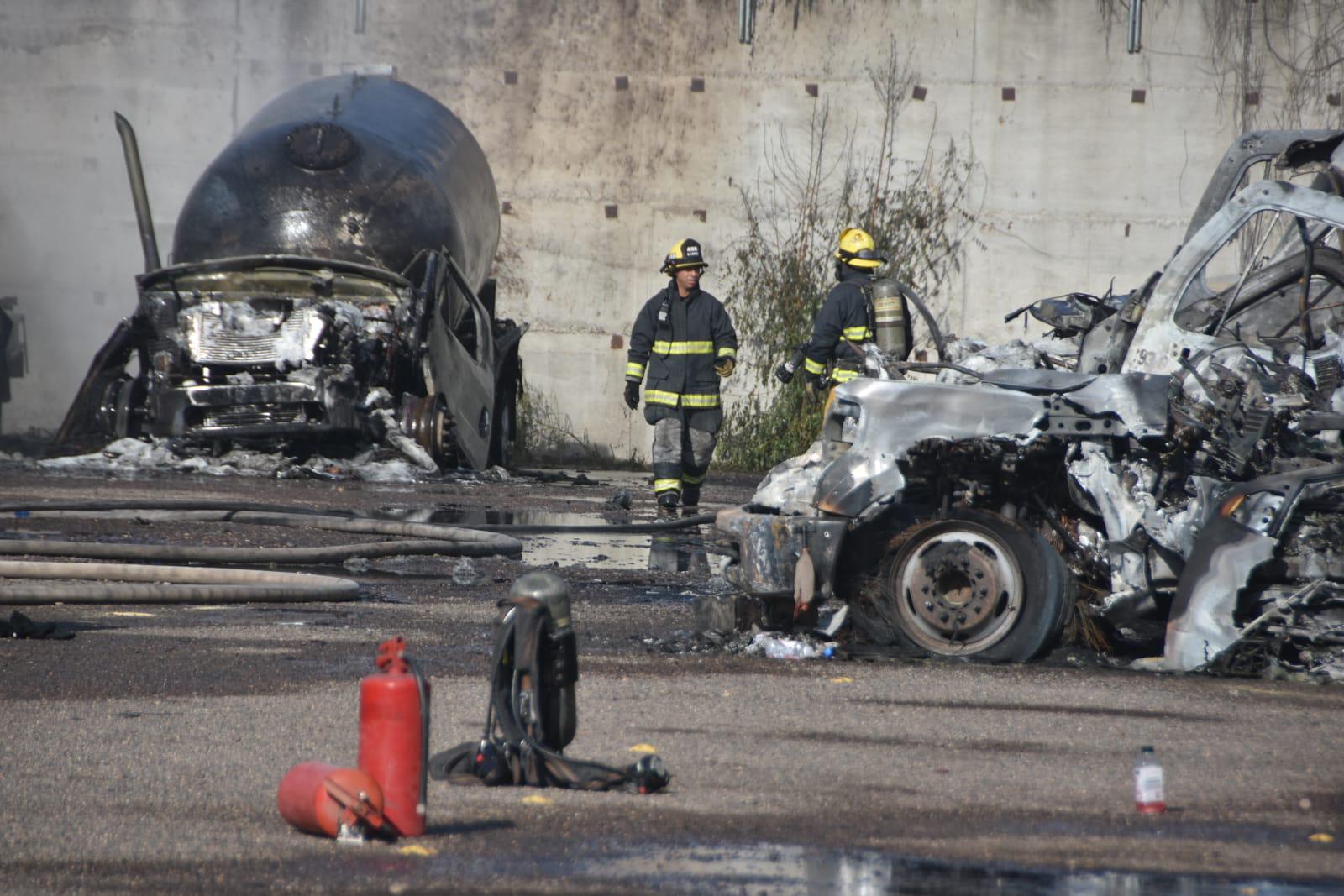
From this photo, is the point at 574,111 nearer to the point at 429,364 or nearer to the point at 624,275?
the point at 624,275

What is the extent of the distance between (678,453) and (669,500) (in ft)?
1.12

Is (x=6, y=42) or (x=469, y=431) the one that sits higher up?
(x=6, y=42)

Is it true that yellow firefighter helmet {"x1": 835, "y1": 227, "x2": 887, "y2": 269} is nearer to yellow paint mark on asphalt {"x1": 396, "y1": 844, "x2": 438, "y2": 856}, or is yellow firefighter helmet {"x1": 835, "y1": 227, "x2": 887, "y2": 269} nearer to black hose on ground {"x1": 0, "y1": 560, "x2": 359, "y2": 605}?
black hose on ground {"x1": 0, "y1": 560, "x2": 359, "y2": 605}

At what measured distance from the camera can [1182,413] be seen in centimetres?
629

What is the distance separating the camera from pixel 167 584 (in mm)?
7414

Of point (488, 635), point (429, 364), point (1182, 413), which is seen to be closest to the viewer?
point (1182, 413)

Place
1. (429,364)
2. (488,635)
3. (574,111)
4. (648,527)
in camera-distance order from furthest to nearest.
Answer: (574,111) → (429,364) → (648,527) → (488,635)

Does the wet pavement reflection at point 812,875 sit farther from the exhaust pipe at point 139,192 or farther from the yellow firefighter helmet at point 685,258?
the exhaust pipe at point 139,192

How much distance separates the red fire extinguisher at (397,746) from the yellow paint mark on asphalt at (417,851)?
6 cm

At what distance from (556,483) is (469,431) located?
0.99 metres


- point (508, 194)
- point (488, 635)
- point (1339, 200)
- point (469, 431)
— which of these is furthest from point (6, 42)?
point (1339, 200)

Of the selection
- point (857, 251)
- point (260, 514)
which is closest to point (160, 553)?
point (260, 514)

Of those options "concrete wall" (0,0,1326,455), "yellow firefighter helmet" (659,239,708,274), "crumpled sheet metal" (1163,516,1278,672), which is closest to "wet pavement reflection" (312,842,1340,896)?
"crumpled sheet metal" (1163,516,1278,672)

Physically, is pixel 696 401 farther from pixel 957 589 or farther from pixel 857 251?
pixel 957 589
